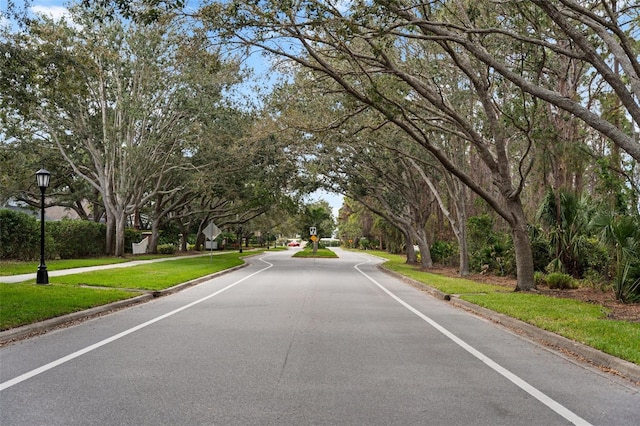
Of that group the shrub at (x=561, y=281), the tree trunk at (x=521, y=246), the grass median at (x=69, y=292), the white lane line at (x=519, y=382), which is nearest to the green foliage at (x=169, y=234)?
the grass median at (x=69, y=292)

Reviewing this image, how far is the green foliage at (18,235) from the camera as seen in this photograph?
23.7 metres

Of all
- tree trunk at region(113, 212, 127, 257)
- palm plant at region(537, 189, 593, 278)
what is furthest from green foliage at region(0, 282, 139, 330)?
tree trunk at region(113, 212, 127, 257)

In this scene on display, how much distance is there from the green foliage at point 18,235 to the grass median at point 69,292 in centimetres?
647

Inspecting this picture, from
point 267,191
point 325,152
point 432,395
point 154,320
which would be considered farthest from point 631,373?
point 267,191

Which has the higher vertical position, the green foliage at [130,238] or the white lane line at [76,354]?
the green foliage at [130,238]

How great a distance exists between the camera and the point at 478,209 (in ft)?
113

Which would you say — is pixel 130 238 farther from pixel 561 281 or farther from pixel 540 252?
pixel 561 281

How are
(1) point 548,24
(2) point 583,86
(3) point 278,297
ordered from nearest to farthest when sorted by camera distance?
(1) point 548,24
(3) point 278,297
(2) point 583,86

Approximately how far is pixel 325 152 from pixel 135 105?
34.9 ft

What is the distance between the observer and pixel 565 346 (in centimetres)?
856

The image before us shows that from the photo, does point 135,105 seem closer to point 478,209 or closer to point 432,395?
point 478,209

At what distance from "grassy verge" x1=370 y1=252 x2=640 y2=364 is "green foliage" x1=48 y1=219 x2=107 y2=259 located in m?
21.1

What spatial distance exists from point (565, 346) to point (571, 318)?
95.1 inches

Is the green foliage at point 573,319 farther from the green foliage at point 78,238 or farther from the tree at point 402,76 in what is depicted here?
the green foliage at point 78,238
